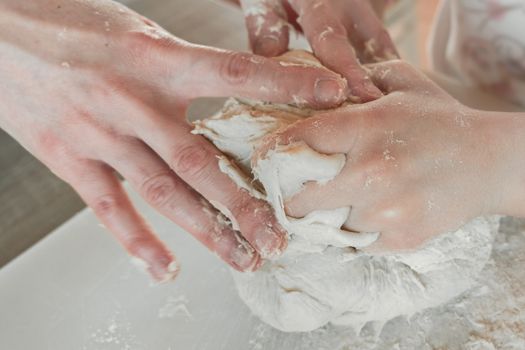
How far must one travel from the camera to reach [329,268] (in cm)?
76

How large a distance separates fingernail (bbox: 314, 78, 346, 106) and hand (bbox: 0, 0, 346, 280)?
2cm

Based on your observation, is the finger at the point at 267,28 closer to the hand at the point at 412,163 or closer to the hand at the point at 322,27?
the hand at the point at 322,27

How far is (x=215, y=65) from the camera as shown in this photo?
0.70 m

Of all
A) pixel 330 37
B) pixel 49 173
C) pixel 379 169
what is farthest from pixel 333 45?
pixel 49 173

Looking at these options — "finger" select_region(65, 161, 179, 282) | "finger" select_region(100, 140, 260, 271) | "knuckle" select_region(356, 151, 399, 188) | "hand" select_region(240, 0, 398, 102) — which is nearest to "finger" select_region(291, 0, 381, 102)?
"hand" select_region(240, 0, 398, 102)

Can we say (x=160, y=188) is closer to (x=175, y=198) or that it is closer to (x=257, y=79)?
(x=175, y=198)

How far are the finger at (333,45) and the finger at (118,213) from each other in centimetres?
36

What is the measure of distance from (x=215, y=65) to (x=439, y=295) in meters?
0.44

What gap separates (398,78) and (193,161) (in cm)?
30

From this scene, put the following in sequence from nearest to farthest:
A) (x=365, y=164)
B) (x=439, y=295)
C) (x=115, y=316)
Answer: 1. (x=365, y=164)
2. (x=439, y=295)
3. (x=115, y=316)

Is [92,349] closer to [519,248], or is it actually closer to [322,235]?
[322,235]

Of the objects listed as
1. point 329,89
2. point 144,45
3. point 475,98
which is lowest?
point 475,98

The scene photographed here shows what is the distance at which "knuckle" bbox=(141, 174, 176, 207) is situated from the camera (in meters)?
0.78

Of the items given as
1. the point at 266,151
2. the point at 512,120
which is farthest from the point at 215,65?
the point at 512,120
